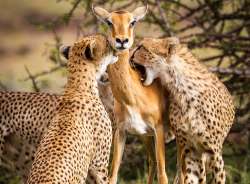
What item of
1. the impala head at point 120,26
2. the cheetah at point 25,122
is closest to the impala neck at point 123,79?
the cheetah at point 25,122

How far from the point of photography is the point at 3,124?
8.56 metres

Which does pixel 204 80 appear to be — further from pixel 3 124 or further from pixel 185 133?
pixel 3 124

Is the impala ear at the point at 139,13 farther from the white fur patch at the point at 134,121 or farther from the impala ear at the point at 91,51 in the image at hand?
the white fur patch at the point at 134,121

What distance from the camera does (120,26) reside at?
315 inches

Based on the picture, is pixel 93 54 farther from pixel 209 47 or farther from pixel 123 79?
pixel 209 47

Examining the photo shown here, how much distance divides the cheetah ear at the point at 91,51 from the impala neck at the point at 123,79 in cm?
28

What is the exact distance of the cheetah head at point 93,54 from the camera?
7.96 m

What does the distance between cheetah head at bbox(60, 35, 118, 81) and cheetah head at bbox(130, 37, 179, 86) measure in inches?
17.8

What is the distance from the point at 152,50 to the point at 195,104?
460 mm

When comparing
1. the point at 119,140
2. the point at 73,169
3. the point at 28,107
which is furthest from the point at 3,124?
the point at 73,169

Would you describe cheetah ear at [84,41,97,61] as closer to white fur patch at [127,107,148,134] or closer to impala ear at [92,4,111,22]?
impala ear at [92,4,111,22]

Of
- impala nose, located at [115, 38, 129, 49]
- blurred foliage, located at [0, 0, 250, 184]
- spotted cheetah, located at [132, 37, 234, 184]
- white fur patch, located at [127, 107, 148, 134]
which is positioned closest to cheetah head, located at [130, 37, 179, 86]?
spotted cheetah, located at [132, 37, 234, 184]

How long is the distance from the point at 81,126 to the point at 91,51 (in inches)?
20.4

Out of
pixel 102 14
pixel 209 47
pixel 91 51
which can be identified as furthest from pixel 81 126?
pixel 209 47
